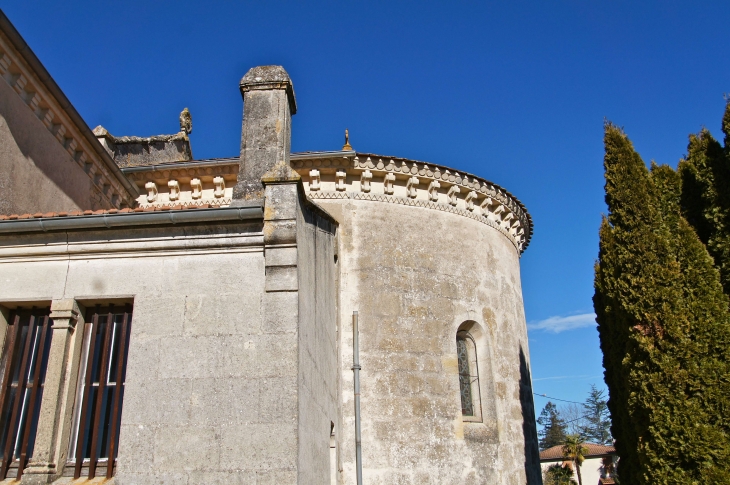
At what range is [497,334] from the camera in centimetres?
1146

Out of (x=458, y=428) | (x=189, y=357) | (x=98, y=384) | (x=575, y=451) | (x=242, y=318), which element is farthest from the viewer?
(x=575, y=451)

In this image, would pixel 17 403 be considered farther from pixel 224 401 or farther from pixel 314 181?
pixel 314 181

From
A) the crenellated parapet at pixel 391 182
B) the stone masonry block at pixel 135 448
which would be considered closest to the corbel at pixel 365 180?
the crenellated parapet at pixel 391 182

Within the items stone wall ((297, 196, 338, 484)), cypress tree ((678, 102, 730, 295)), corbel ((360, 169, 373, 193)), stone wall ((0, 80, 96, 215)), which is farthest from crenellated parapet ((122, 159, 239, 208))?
cypress tree ((678, 102, 730, 295))

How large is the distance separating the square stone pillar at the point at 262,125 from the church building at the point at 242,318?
0.02 metres

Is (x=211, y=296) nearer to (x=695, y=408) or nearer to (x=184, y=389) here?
(x=184, y=389)

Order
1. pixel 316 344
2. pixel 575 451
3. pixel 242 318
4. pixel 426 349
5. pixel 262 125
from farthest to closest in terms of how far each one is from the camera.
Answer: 1. pixel 575 451
2. pixel 426 349
3. pixel 262 125
4. pixel 316 344
5. pixel 242 318

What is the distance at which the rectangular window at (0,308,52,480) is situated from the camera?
18.4 feet

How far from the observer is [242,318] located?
5.57 metres

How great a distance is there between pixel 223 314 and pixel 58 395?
1.77 metres

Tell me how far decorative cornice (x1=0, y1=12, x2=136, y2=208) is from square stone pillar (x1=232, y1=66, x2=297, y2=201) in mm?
3629

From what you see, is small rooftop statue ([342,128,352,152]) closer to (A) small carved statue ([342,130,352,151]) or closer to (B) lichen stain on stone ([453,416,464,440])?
(A) small carved statue ([342,130,352,151])

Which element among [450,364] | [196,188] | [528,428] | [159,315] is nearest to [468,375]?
[450,364]

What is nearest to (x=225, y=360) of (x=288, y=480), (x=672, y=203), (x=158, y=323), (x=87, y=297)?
(x=158, y=323)
